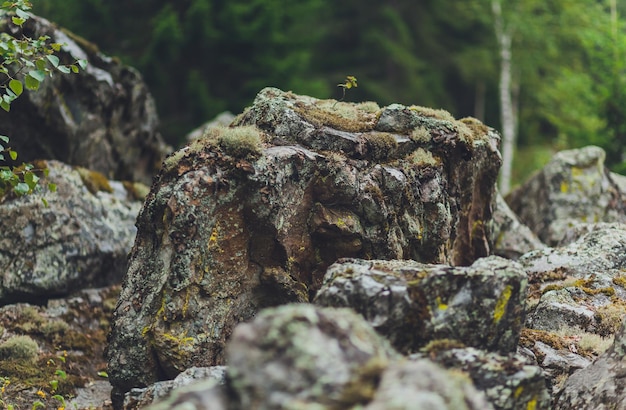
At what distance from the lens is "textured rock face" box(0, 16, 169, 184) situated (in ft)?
65.7

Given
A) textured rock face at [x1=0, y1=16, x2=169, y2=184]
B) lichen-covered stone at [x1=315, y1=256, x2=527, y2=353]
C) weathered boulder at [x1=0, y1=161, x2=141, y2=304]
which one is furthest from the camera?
textured rock face at [x1=0, y1=16, x2=169, y2=184]

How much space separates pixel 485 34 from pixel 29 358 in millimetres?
45638

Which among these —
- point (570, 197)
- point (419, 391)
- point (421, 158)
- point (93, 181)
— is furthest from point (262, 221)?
point (570, 197)

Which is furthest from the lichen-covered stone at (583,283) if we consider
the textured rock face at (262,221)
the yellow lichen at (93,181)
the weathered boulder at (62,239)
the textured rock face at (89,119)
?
the textured rock face at (89,119)

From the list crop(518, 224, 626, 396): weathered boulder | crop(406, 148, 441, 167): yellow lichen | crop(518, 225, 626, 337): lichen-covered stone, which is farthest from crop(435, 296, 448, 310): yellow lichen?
crop(406, 148, 441, 167): yellow lichen

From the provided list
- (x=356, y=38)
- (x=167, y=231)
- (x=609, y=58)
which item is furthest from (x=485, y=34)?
(x=167, y=231)

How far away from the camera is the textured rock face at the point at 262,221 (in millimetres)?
13219

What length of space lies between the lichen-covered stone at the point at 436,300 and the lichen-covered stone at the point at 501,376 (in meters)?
0.57

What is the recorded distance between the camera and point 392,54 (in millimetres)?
47250

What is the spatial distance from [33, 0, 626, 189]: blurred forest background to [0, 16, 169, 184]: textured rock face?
27.6 feet

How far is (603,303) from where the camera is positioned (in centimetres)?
1562

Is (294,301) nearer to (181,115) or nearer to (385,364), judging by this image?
(385,364)

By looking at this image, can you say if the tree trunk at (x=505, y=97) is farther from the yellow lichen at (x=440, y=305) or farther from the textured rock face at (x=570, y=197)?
the yellow lichen at (x=440, y=305)

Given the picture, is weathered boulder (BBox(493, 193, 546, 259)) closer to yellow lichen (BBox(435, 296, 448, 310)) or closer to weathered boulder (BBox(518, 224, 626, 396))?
weathered boulder (BBox(518, 224, 626, 396))
